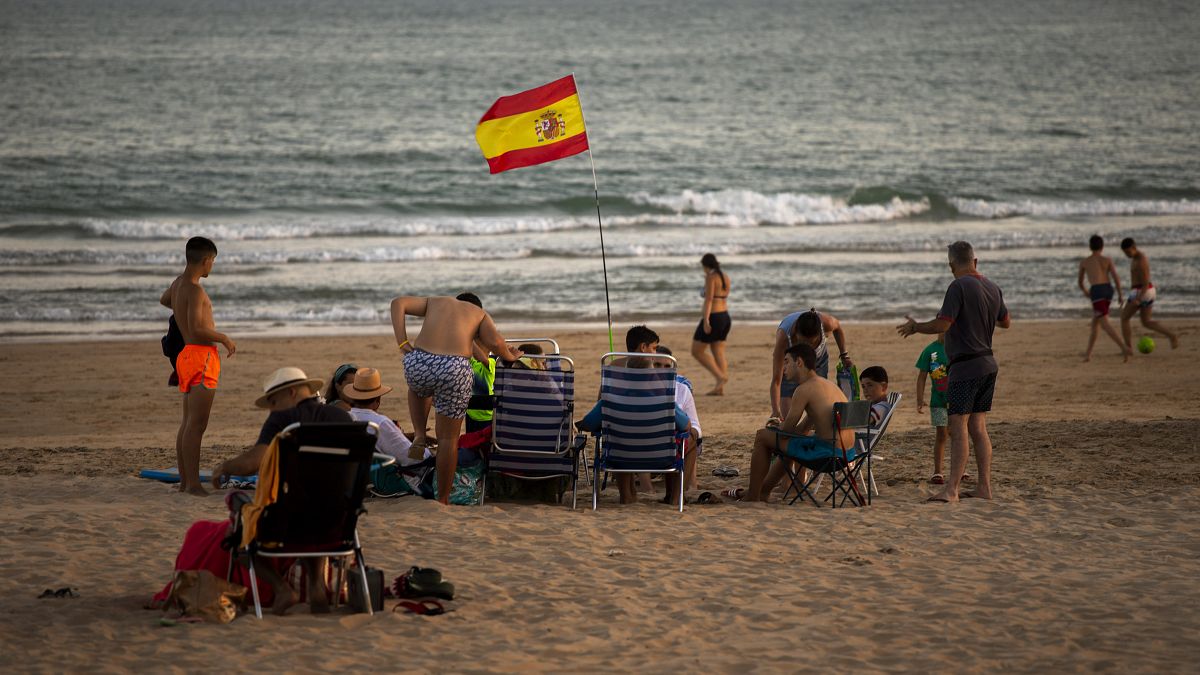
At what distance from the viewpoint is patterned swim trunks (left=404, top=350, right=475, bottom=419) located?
710 centimetres

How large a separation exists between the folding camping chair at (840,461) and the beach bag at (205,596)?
11.5 ft

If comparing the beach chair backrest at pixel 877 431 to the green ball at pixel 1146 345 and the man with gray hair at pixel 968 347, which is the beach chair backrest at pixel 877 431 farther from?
the green ball at pixel 1146 345

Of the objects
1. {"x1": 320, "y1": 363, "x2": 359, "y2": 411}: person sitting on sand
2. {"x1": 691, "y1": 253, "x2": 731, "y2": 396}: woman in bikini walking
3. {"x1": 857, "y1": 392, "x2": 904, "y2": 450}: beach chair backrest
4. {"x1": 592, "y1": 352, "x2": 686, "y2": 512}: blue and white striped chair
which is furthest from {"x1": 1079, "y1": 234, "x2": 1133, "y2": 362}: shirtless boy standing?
{"x1": 320, "y1": 363, "x2": 359, "y2": 411}: person sitting on sand

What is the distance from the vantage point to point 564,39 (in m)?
60.3

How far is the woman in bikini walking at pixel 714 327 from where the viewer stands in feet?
39.3

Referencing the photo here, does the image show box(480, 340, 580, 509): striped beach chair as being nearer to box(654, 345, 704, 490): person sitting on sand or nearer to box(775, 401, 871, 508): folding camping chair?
box(654, 345, 704, 490): person sitting on sand

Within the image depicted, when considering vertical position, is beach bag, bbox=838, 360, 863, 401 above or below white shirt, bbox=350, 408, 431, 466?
above

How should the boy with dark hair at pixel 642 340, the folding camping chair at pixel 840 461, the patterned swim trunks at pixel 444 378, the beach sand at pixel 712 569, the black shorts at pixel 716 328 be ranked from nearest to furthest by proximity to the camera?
the beach sand at pixel 712 569, the patterned swim trunks at pixel 444 378, the folding camping chair at pixel 840 461, the boy with dark hair at pixel 642 340, the black shorts at pixel 716 328

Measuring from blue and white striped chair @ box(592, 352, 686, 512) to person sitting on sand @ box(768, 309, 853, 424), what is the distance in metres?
0.85

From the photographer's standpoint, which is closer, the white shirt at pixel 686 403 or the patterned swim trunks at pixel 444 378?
the patterned swim trunks at pixel 444 378

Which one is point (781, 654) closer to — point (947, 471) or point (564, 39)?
point (947, 471)

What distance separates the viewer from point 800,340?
7.85 meters

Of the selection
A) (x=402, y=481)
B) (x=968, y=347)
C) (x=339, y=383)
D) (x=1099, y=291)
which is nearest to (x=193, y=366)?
(x=339, y=383)

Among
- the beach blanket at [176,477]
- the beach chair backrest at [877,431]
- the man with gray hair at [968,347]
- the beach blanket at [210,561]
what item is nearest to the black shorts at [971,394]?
the man with gray hair at [968,347]
